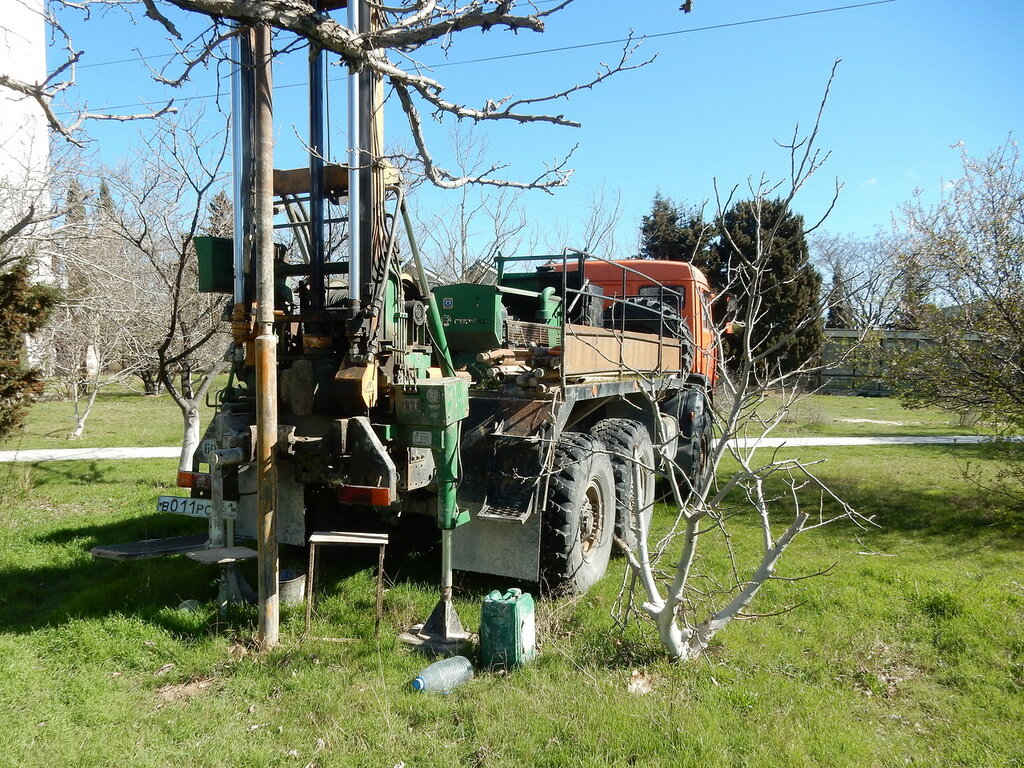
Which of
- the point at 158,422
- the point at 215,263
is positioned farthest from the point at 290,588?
the point at 158,422

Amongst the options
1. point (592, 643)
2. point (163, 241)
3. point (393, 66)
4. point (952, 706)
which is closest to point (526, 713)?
point (592, 643)

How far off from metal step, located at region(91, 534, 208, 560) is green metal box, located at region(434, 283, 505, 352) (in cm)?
241

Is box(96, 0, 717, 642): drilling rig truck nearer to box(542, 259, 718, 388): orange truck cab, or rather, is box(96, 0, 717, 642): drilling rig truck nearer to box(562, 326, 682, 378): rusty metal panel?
box(562, 326, 682, 378): rusty metal panel

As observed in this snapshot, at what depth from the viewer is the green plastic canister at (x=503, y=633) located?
3.98 metres

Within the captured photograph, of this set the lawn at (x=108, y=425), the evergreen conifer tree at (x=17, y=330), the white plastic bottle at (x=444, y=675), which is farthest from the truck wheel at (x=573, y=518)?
the lawn at (x=108, y=425)

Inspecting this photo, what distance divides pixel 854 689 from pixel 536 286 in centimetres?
557

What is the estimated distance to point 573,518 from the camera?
489 cm

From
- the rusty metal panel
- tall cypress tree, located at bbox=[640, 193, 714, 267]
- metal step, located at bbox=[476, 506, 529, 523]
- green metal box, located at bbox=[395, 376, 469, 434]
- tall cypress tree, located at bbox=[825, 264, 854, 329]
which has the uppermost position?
tall cypress tree, located at bbox=[640, 193, 714, 267]

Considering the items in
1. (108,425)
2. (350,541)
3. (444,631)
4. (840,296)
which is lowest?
(444,631)

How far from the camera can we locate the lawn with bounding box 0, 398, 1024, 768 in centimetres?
323

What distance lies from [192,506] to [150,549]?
21.1 inches

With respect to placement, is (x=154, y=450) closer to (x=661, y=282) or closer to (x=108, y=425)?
(x=108, y=425)

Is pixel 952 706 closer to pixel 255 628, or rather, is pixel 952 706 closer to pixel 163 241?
pixel 255 628

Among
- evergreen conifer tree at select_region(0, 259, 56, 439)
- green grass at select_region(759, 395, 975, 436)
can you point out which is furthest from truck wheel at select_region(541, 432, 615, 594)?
green grass at select_region(759, 395, 975, 436)
